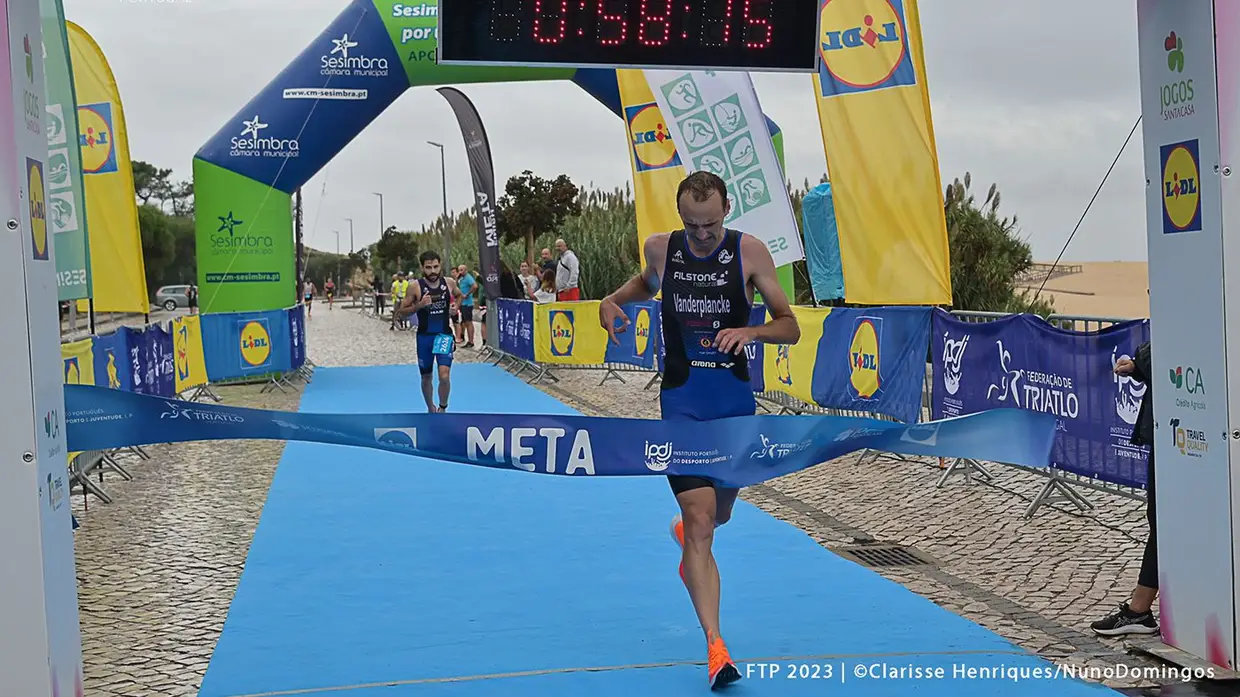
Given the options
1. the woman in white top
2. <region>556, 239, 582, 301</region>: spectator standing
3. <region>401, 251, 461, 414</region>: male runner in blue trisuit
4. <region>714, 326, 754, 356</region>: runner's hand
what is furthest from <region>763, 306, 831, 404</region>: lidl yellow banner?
the woman in white top

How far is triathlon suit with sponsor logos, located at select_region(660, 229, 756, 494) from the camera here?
492 centimetres

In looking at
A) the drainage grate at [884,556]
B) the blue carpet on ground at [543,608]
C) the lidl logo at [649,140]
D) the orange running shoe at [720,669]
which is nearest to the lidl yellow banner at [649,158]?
the lidl logo at [649,140]

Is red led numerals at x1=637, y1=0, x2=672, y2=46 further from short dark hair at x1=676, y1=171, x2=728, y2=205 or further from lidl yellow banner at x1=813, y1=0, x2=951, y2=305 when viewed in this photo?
lidl yellow banner at x1=813, y1=0, x2=951, y2=305

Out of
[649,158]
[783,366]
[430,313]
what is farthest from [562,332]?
[783,366]

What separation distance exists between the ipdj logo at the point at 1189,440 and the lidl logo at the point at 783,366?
7.30 meters

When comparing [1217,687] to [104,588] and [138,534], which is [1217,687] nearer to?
[104,588]

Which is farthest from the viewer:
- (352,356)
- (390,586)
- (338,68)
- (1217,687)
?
(352,356)

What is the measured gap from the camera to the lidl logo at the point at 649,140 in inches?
626

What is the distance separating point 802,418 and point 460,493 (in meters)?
4.78

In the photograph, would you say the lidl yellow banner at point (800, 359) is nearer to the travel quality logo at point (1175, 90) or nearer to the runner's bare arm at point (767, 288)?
the runner's bare arm at point (767, 288)

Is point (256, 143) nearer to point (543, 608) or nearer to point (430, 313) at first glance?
point (430, 313)

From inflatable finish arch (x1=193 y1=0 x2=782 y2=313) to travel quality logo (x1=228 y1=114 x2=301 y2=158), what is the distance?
16 millimetres

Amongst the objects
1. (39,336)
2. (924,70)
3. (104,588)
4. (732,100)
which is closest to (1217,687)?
(39,336)

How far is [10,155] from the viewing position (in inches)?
156
